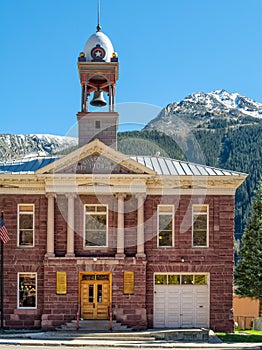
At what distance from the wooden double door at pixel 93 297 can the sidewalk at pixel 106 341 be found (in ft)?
9.65

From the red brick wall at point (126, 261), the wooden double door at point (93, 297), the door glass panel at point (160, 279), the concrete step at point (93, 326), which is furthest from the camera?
the door glass panel at point (160, 279)

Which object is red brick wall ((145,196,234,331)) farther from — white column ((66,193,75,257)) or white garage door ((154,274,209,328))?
white column ((66,193,75,257))

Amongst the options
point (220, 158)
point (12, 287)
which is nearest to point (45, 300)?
point (12, 287)

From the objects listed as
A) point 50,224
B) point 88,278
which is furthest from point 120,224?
point 50,224

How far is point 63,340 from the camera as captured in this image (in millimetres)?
26812

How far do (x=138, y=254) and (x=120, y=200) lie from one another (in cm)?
274

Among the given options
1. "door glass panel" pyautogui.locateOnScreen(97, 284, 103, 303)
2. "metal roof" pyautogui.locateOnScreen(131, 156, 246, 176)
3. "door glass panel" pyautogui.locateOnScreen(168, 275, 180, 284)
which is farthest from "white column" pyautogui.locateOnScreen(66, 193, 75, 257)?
"door glass panel" pyautogui.locateOnScreen(168, 275, 180, 284)

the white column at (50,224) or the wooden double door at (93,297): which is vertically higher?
the white column at (50,224)

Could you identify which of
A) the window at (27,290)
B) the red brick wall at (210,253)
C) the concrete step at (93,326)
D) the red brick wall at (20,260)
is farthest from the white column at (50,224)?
the red brick wall at (210,253)

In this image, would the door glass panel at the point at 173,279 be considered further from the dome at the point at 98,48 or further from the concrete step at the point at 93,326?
the dome at the point at 98,48

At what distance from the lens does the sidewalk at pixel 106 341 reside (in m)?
25.7

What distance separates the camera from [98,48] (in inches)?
1358

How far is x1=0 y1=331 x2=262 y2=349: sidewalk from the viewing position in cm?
2569

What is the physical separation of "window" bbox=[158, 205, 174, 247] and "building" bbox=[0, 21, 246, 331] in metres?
0.05
